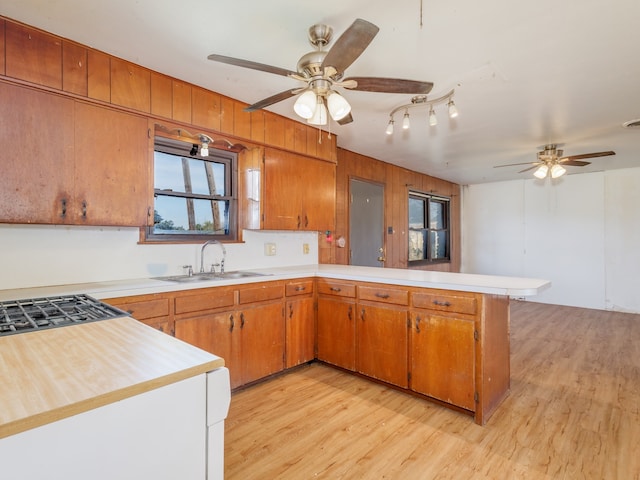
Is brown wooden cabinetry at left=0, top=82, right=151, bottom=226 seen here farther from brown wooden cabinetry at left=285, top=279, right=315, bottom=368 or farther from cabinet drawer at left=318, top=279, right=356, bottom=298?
cabinet drawer at left=318, top=279, right=356, bottom=298

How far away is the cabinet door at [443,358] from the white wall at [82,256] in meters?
1.74

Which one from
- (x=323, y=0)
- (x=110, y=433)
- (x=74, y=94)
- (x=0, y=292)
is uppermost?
(x=323, y=0)

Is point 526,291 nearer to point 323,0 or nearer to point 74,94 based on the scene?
point 323,0

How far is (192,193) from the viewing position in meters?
2.90

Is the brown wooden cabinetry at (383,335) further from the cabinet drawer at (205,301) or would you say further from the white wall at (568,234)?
the white wall at (568,234)

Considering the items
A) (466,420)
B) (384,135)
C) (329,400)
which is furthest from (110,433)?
(384,135)

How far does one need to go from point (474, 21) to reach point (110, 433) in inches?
90.2

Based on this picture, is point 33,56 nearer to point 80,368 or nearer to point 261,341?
point 80,368

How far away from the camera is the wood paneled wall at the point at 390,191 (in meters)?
4.27

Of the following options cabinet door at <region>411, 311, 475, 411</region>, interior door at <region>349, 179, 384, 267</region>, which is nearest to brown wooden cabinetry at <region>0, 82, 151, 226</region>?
cabinet door at <region>411, 311, 475, 411</region>

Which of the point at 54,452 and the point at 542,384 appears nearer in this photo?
the point at 54,452

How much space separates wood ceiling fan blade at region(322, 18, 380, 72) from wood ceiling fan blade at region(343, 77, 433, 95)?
191 millimetres

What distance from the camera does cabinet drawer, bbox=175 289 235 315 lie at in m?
2.27

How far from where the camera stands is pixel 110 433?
73cm
